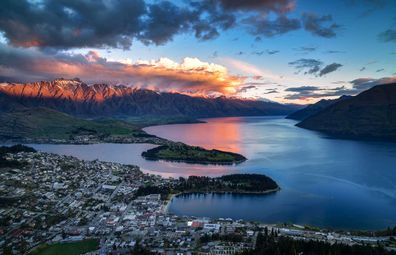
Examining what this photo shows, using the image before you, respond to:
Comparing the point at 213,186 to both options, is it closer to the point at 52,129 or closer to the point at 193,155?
the point at 193,155

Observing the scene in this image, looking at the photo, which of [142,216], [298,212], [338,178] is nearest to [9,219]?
[142,216]

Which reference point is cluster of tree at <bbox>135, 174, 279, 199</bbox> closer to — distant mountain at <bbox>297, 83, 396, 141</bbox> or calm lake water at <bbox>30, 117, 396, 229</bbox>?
calm lake water at <bbox>30, 117, 396, 229</bbox>

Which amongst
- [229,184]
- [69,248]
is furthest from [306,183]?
[69,248]

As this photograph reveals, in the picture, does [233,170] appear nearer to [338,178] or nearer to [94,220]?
[338,178]

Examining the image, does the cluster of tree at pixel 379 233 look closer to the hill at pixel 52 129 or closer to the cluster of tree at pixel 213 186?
the cluster of tree at pixel 213 186

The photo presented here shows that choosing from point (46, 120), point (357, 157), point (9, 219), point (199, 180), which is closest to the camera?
point (9, 219)

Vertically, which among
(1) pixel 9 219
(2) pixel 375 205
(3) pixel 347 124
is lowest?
(1) pixel 9 219

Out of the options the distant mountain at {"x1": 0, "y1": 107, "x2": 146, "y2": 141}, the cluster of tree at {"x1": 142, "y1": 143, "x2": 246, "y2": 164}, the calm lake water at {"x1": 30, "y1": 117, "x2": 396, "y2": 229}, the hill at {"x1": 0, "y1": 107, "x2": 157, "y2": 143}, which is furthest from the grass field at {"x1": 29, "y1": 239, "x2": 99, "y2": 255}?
the distant mountain at {"x1": 0, "y1": 107, "x2": 146, "y2": 141}
